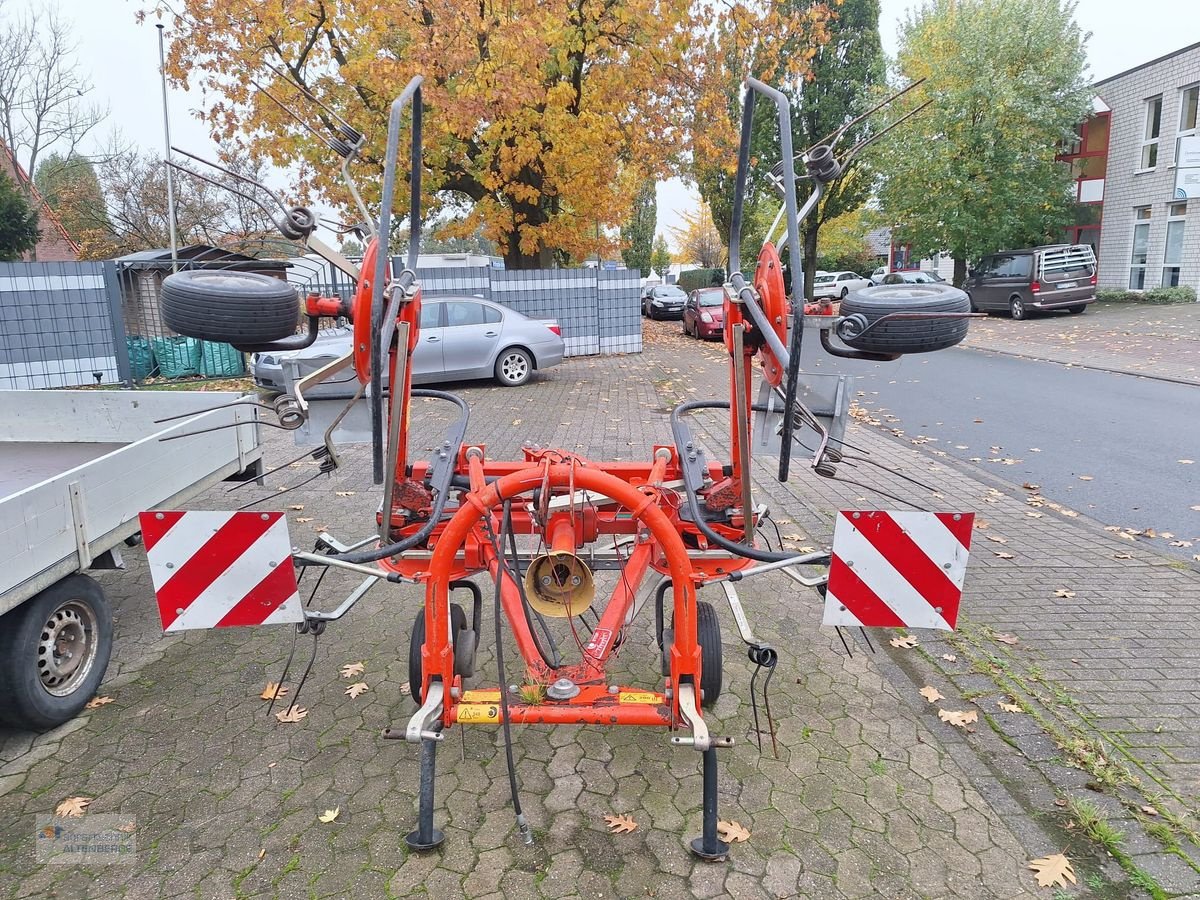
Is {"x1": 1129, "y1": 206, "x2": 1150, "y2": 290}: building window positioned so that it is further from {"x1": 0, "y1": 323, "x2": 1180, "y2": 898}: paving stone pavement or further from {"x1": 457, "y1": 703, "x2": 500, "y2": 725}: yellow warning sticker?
{"x1": 457, "y1": 703, "x2": 500, "y2": 725}: yellow warning sticker

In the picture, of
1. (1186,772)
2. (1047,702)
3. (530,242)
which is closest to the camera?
(1186,772)

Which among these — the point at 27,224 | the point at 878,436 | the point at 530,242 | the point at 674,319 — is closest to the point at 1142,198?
the point at 674,319

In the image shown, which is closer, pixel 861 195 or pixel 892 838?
pixel 892 838

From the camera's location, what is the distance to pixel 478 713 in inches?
108

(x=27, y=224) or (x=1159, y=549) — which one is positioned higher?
(x=27, y=224)

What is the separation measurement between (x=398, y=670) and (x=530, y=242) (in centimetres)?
1506

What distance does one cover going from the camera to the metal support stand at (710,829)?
267cm

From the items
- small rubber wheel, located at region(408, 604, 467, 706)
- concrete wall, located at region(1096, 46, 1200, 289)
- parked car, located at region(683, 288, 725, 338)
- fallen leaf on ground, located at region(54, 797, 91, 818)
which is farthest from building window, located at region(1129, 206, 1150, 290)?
fallen leaf on ground, located at region(54, 797, 91, 818)

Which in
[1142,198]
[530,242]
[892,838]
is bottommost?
[892,838]

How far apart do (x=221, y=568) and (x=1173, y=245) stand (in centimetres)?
3093

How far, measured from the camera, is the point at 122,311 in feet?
44.5

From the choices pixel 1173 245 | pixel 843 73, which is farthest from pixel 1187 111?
pixel 843 73

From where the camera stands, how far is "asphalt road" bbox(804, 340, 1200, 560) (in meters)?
6.89

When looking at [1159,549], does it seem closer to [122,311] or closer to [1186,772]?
[1186,772]
